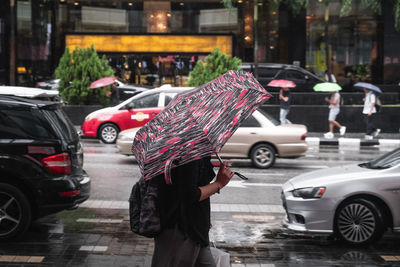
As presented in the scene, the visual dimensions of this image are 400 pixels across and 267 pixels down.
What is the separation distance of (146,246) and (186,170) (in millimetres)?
3836

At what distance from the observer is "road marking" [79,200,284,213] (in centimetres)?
1053

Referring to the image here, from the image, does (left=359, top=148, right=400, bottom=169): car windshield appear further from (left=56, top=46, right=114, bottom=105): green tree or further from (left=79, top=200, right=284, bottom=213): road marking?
(left=56, top=46, right=114, bottom=105): green tree

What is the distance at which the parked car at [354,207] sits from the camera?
8133mm

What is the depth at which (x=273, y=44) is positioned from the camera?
34.5 m

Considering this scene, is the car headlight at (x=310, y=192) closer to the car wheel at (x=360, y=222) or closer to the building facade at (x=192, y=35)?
the car wheel at (x=360, y=222)

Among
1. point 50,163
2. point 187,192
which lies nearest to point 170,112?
point 187,192

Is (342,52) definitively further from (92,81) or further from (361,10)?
(92,81)

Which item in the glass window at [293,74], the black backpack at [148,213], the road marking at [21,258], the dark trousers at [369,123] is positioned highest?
the glass window at [293,74]

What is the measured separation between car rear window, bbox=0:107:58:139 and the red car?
985 centimetres

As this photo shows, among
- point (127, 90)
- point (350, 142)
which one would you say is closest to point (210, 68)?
point (127, 90)

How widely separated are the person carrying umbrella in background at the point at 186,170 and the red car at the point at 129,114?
526 inches

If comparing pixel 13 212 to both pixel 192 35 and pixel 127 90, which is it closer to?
pixel 127 90

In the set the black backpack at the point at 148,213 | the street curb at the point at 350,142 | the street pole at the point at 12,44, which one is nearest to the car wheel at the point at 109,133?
the street curb at the point at 350,142

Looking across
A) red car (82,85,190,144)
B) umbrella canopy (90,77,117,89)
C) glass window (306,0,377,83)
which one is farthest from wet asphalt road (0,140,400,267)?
glass window (306,0,377,83)
